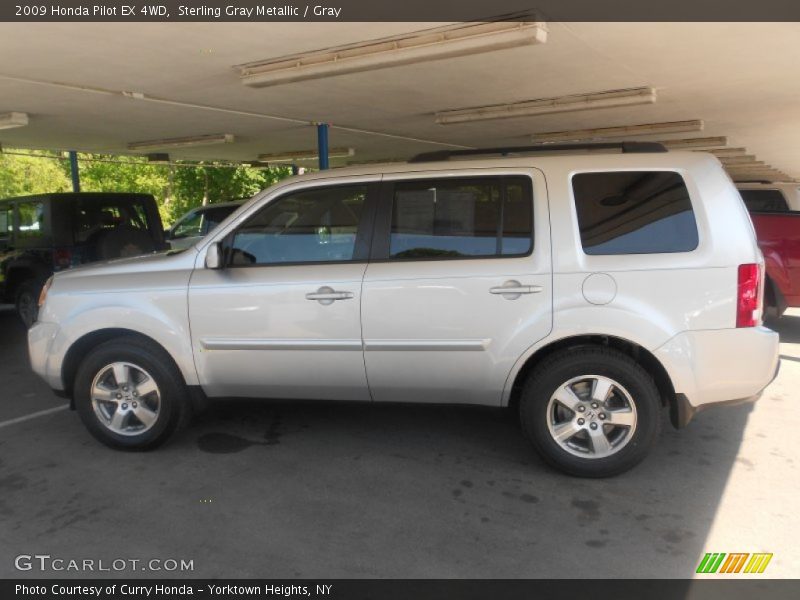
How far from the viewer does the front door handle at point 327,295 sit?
3.91 meters

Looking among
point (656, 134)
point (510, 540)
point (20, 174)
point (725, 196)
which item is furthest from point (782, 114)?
point (20, 174)

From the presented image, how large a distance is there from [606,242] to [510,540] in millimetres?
1755

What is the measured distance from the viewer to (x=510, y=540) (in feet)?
10.4

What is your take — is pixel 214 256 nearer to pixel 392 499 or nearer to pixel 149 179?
pixel 392 499

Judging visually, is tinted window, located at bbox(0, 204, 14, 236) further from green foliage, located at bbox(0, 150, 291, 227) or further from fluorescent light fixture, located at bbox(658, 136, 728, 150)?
fluorescent light fixture, located at bbox(658, 136, 728, 150)

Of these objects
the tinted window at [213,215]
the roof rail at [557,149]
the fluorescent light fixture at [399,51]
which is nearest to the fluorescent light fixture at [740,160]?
the tinted window at [213,215]

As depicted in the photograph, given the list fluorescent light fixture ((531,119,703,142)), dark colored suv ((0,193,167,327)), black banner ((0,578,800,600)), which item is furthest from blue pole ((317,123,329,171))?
black banner ((0,578,800,600))

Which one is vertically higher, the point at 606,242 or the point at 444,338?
the point at 606,242

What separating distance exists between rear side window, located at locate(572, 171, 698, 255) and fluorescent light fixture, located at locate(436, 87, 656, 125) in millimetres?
5836

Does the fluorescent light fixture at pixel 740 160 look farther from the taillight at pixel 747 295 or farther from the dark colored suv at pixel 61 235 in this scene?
the taillight at pixel 747 295

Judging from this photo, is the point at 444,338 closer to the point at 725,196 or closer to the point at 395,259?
the point at 395,259

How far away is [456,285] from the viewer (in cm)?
378

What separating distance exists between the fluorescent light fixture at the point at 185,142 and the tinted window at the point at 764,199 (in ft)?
30.8
